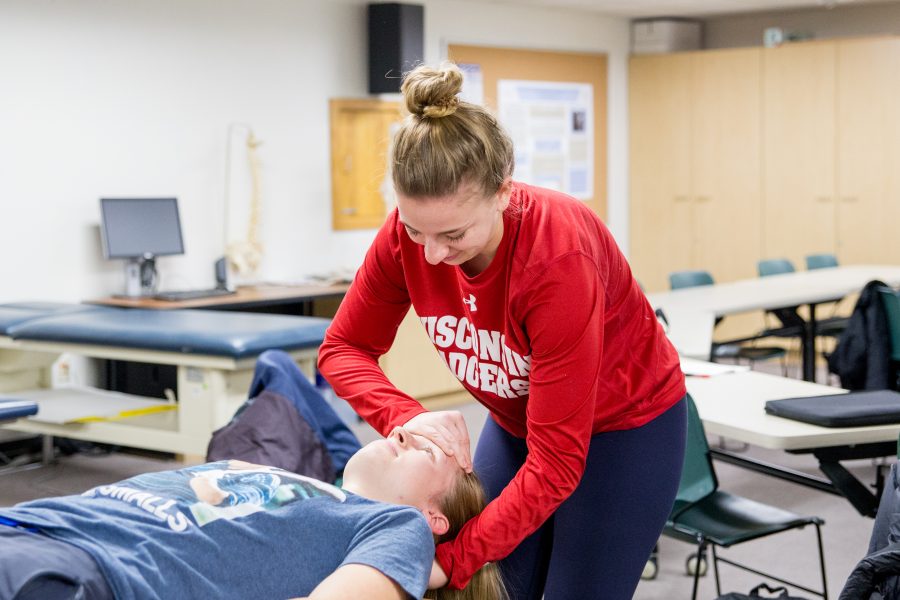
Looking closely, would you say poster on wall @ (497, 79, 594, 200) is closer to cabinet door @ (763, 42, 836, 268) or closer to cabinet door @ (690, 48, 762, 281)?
cabinet door @ (690, 48, 762, 281)

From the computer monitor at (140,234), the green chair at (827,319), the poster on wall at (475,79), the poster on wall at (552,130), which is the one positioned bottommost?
the green chair at (827,319)

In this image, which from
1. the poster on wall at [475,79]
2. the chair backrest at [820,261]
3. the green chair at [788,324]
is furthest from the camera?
the poster on wall at [475,79]

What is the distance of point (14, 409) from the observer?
2.67m

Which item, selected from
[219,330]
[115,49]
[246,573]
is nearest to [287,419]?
[219,330]

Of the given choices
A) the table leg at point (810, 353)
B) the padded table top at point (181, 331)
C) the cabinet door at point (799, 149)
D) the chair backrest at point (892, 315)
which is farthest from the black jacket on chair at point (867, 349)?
the cabinet door at point (799, 149)

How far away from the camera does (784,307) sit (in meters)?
4.94

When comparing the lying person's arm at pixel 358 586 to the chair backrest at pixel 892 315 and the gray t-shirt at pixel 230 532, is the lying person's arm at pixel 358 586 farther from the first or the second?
the chair backrest at pixel 892 315

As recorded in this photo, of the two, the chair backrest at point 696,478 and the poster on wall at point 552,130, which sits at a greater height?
the poster on wall at point 552,130

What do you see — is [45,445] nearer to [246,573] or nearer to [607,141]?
[246,573]

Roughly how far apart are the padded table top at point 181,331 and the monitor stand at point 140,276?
Answer: 1.86ft

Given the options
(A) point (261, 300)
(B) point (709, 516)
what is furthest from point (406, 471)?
(A) point (261, 300)

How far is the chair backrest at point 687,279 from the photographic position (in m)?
5.49

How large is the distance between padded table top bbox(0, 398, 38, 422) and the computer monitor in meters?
2.17

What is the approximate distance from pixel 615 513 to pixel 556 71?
6.02 metres
